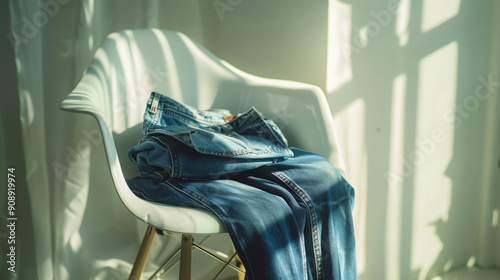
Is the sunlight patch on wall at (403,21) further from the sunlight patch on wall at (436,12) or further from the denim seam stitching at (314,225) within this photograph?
the denim seam stitching at (314,225)

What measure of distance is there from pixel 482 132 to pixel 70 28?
1432 millimetres

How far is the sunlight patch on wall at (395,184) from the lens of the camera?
5.07 ft

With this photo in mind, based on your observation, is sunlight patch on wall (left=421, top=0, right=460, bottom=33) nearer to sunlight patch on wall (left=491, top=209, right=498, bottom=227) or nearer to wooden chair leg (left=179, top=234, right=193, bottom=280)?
sunlight patch on wall (left=491, top=209, right=498, bottom=227)

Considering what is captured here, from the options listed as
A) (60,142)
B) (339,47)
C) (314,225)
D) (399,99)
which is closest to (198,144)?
(314,225)

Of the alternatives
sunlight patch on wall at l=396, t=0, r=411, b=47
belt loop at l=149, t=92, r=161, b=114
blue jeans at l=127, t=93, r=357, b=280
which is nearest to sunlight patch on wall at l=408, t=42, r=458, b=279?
sunlight patch on wall at l=396, t=0, r=411, b=47

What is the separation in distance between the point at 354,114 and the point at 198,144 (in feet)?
2.23

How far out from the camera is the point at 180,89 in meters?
1.28

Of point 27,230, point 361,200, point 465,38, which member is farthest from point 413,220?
point 27,230

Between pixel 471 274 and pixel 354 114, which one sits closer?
pixel 354 114

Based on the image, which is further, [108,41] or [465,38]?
[465,38]

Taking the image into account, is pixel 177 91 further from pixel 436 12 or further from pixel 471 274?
pixel 471 274

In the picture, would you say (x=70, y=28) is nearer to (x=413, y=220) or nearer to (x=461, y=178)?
(x=413, y=220)

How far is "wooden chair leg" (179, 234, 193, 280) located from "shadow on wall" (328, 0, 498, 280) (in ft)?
2.29

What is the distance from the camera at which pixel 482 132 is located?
1752 mm
